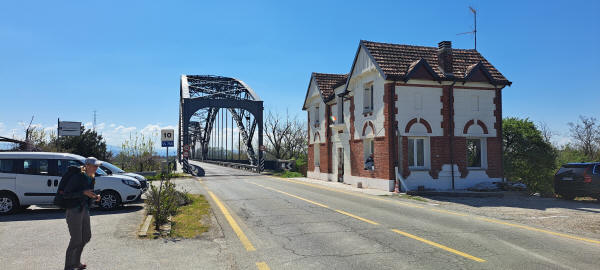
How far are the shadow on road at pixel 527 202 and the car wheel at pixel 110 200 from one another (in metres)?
11.6

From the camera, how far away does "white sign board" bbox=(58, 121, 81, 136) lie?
2666cm

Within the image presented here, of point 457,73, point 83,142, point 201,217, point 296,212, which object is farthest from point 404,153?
point 83,142

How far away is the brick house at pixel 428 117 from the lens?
1809 centimetres

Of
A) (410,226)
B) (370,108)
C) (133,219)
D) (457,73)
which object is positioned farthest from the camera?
(370,108)

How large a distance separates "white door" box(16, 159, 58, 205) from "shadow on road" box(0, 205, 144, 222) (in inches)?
14.5

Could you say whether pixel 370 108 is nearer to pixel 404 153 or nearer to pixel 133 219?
pixel 404 153

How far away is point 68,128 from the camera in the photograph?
2703 centimetres

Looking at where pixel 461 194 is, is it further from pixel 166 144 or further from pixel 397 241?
pixel 166 144

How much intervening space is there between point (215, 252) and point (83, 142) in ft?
92.4

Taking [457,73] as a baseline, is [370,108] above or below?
below

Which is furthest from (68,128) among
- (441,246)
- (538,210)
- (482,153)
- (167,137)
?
(538,210)

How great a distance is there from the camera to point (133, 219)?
396 inches

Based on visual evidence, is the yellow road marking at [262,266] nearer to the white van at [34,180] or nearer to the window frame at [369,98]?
the white van at [34,180]

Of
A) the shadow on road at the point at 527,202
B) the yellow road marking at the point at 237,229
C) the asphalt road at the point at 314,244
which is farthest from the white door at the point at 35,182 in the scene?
the shadow on road at the point at 527,202
